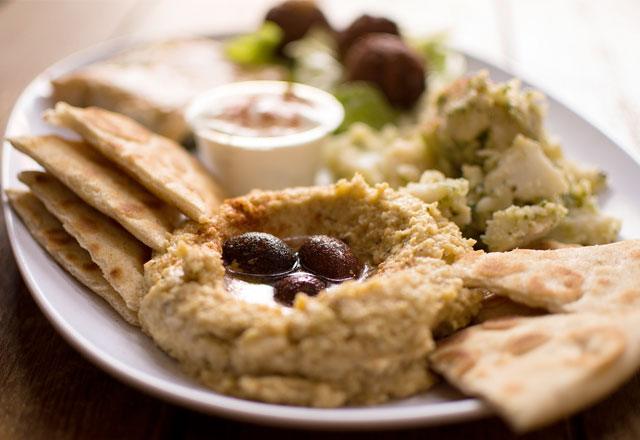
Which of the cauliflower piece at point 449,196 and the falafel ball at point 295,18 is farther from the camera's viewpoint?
the falafel ball at point 295,18

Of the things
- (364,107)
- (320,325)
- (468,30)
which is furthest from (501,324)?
(468,30)

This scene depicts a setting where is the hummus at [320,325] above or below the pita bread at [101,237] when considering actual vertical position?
above

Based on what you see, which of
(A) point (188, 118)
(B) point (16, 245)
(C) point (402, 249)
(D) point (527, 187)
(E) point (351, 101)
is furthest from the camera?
(E) point (351, 101)

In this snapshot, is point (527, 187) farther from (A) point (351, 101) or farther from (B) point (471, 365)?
(A) point (351, 101)

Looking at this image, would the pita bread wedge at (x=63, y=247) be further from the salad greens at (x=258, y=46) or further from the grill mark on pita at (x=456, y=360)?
the salad greens at (x=258, y=46)

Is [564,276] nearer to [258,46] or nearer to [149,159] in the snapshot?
[149,159]

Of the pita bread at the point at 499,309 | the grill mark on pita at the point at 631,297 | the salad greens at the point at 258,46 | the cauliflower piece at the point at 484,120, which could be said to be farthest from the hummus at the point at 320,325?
the salad greens at the point at 258,46

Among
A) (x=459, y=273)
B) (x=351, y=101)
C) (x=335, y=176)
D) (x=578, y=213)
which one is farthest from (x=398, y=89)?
(x=459, y=273)

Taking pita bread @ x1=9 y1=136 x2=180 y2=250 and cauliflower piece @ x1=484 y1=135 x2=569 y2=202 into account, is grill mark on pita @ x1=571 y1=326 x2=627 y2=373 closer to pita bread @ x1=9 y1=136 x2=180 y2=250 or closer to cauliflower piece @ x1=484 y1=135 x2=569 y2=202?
cauliflower piece @ x1=484 y1=135 x2=569 y2=202
